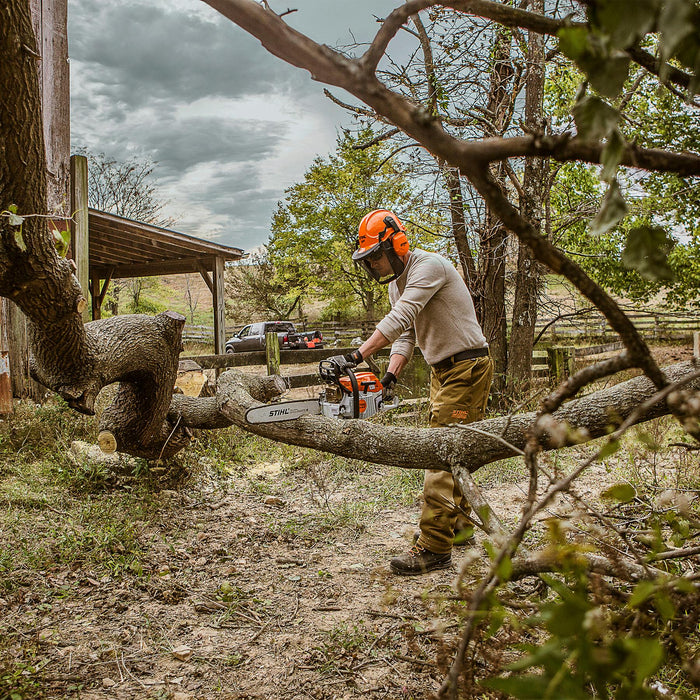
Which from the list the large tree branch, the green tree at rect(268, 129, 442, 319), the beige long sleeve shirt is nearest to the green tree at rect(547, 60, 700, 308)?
the beige long sleeve shirt

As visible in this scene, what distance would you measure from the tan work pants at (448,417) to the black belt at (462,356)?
0.08 ft

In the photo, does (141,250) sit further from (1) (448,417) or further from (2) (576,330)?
(2) (576,330)

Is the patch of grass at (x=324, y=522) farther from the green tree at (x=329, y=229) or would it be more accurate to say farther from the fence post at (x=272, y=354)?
the green tree at (x=329, y=229)

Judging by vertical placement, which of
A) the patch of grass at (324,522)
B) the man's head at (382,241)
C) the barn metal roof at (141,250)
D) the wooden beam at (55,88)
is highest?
the wooden beam at (55,88)

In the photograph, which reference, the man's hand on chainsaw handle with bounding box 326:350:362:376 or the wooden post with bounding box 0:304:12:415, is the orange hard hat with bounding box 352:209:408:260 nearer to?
the man's hand on chainsaw handle with bounding box 326:350:362:376

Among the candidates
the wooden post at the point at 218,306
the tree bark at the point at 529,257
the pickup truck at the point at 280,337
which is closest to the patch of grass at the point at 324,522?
the tree bark at the point at 529,257

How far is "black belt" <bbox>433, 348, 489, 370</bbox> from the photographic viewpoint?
3826 millimetres

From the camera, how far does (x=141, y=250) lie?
1192 centimetres

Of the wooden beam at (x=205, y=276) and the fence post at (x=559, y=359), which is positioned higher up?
the wooden beam at (x=205, y=276)

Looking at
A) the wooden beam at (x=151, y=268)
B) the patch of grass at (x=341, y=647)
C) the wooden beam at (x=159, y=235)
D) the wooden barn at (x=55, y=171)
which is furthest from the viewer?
the wooden beam at (x=151, y=268)

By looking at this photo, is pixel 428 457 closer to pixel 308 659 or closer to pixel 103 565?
pixel 308 659

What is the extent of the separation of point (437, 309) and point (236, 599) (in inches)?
88.6

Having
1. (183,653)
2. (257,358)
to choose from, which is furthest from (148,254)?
(183,653)

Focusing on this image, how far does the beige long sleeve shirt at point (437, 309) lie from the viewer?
12.0 ft
